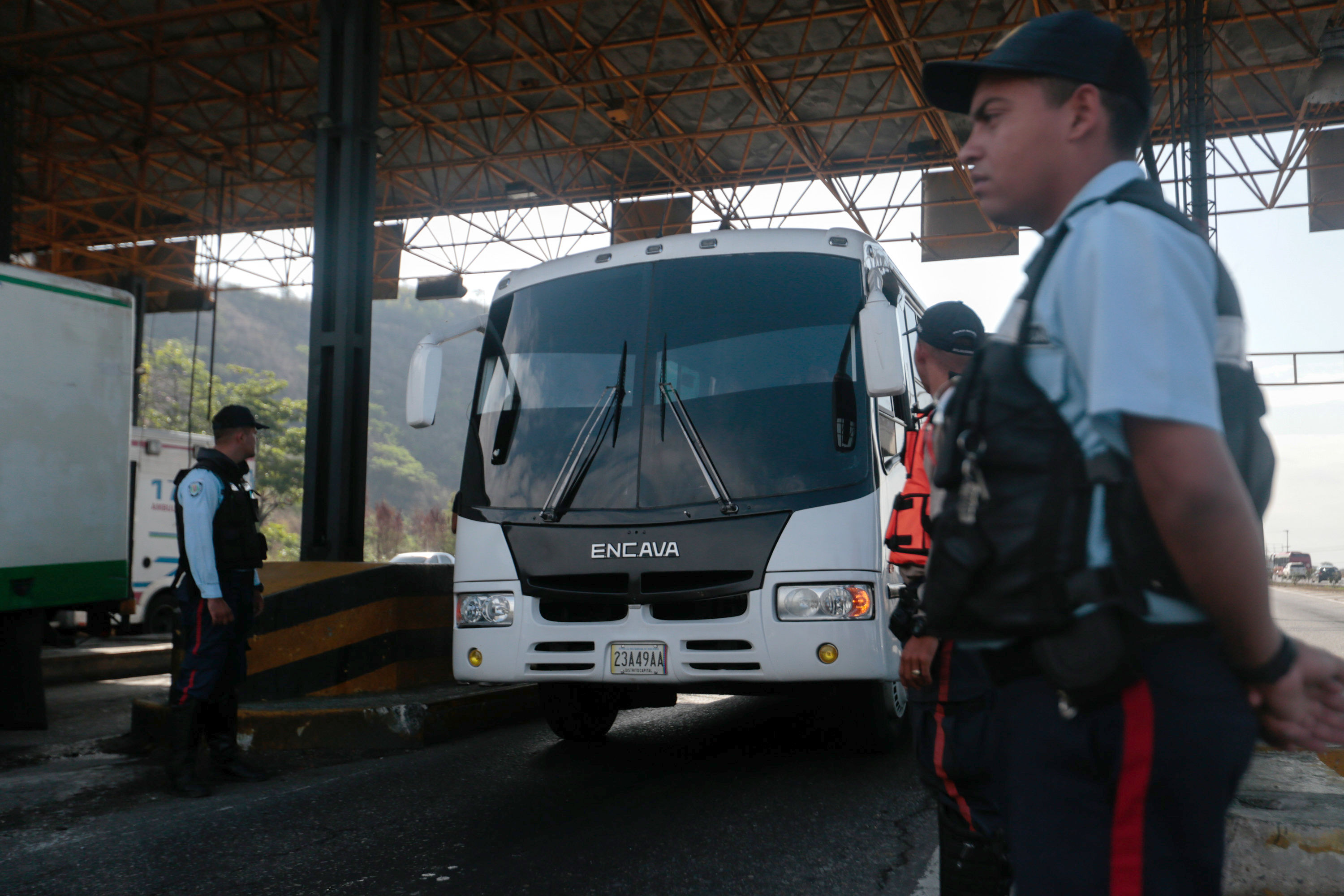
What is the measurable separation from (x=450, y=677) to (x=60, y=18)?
14318 mm

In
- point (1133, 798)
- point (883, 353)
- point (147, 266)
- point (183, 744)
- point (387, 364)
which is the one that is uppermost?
point (387, 364)

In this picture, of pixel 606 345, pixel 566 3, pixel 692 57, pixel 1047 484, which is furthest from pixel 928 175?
pixel 1047 484

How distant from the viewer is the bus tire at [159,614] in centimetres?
1538

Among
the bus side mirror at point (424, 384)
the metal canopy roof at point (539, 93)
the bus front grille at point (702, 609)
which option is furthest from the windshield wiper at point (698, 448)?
the metal canopy roof at point (539, 93)

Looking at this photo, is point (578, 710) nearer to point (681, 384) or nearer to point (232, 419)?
point (681, 384)

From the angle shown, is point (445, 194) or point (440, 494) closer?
point (445, 194)

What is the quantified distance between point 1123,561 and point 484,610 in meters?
4.60

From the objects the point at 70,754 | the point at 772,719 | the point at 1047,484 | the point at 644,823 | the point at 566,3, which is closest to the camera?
the point at 1047,484

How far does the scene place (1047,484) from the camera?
4.26 ft

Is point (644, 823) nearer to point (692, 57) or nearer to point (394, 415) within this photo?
point (692, 57)

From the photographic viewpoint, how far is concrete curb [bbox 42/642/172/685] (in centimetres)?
1094

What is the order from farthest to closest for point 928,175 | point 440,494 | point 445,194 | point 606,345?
point 440,494, point 445,194, point 928,175, point 606,345

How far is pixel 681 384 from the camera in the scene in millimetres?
5469

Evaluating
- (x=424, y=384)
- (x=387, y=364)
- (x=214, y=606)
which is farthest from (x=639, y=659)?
(x=387, y=364)
